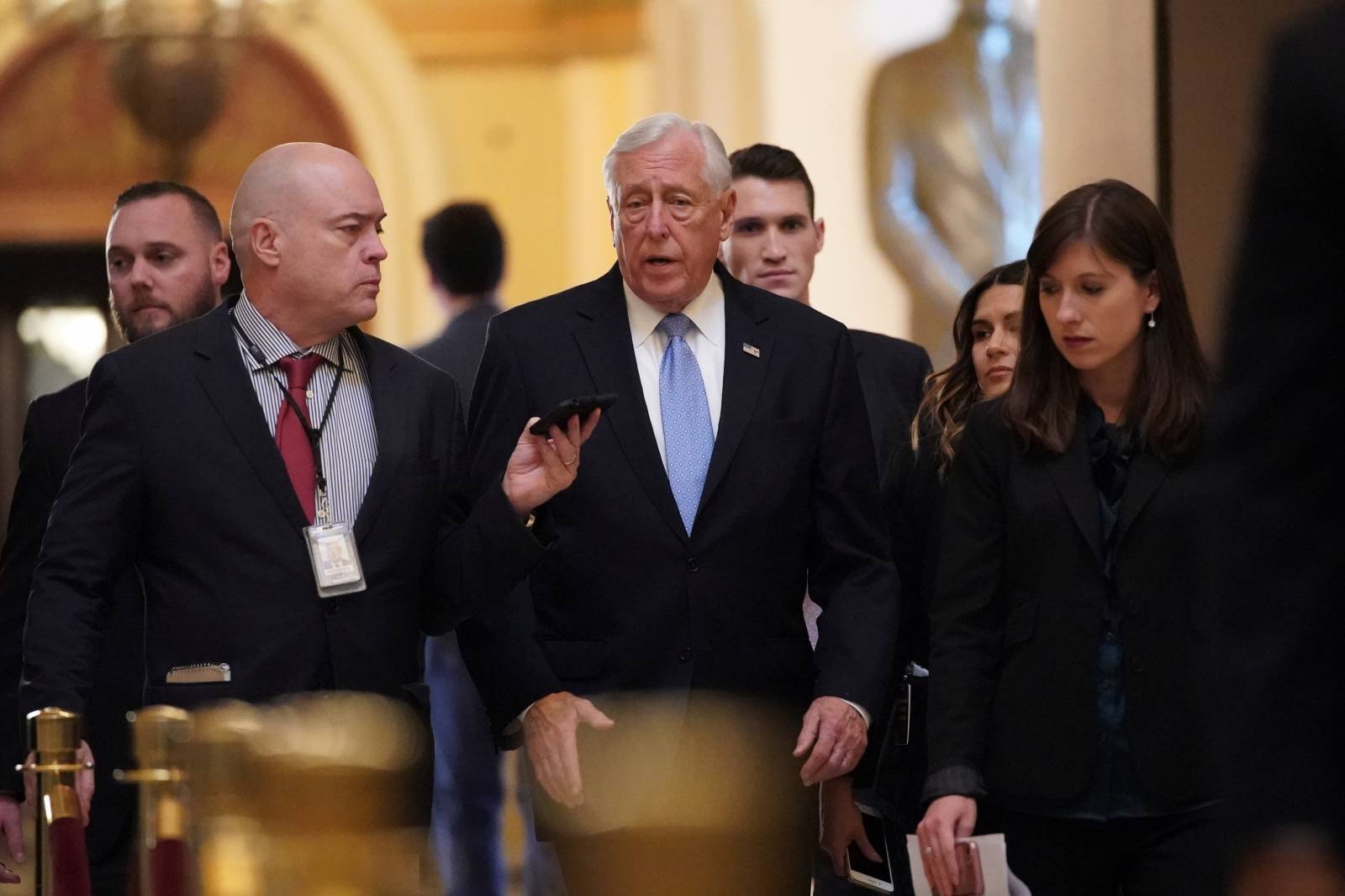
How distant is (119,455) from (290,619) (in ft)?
1.33

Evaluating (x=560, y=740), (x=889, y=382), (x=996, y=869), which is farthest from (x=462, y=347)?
(x=996, y=869)

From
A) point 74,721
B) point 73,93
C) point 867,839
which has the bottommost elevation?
point 867,839

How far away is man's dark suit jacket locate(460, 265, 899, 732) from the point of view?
3836mm

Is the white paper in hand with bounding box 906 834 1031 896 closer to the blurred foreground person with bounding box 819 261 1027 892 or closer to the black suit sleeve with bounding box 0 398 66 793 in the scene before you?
the blurred foreground person with bounding box 819 261 1027 892

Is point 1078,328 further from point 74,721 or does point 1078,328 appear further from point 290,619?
point 74,721

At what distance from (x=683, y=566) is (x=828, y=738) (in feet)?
1.31

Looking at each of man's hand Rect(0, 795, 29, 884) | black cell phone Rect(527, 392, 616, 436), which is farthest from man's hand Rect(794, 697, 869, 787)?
man's hand Rect(0, 795, 29, 884)

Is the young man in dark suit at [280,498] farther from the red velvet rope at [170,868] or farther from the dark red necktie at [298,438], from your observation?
the red velvet rope at [170,868]

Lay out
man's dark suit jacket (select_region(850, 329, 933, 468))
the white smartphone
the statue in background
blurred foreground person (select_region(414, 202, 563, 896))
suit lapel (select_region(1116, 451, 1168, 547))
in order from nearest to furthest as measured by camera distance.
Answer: suit lapel (select_region(1116, 451, 1168, 547)), the white smartphone, man's dark suit jacket (select_region(850, 329, 933, 468)), blurred foreground person (select_region(414, 202, 563, 896)), the statue in background

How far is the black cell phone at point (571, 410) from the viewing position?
11.3ft

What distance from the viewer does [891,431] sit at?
15.8 feet

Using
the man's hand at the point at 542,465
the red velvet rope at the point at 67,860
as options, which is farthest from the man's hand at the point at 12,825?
the man's hand at the point at 542,465

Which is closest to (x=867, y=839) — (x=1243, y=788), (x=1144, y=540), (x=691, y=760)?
(x=691, y=760)

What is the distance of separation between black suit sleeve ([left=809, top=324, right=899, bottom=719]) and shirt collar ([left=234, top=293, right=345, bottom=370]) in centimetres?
91
